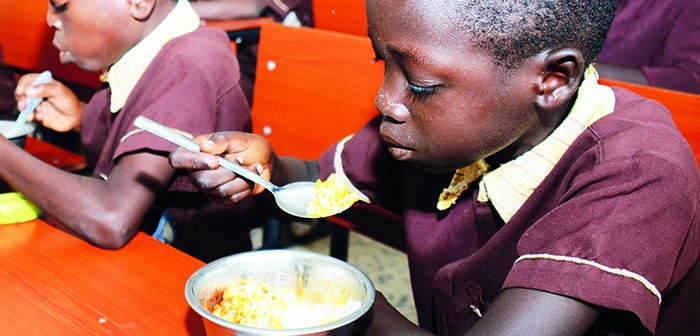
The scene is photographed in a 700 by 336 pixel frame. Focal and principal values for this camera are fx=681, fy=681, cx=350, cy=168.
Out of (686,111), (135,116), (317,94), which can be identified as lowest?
(317,94)

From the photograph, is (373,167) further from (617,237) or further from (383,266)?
(383,266)

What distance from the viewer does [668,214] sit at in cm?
79

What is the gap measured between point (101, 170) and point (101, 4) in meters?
0.34

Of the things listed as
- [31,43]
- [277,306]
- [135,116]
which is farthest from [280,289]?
[31,43]

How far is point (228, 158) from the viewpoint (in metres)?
1.10

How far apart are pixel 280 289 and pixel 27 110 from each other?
824mm

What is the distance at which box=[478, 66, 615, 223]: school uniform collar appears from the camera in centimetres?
93

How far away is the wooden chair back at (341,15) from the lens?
7.79 feet

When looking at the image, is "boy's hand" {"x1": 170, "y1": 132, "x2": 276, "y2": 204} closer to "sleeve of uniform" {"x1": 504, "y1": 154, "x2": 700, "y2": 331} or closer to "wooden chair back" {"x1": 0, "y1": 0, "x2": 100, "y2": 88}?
"sleeve of uniform" {"x1": 504, "y1": 154, "x2": 700, "y2": 331}

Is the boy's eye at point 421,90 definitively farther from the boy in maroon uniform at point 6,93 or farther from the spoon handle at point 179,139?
the boy in maroon uniform at point 6,93

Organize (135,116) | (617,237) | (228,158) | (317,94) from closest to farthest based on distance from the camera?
(617,237)
(228,158)
(135,116)
(317,94)

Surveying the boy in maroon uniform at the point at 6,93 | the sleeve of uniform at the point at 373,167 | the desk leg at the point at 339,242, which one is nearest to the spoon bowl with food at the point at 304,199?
the sleeve of uniform at the point at 373,167

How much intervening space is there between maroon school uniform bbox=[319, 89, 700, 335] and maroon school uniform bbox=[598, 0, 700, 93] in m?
1.10

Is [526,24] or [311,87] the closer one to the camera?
[526,24]
